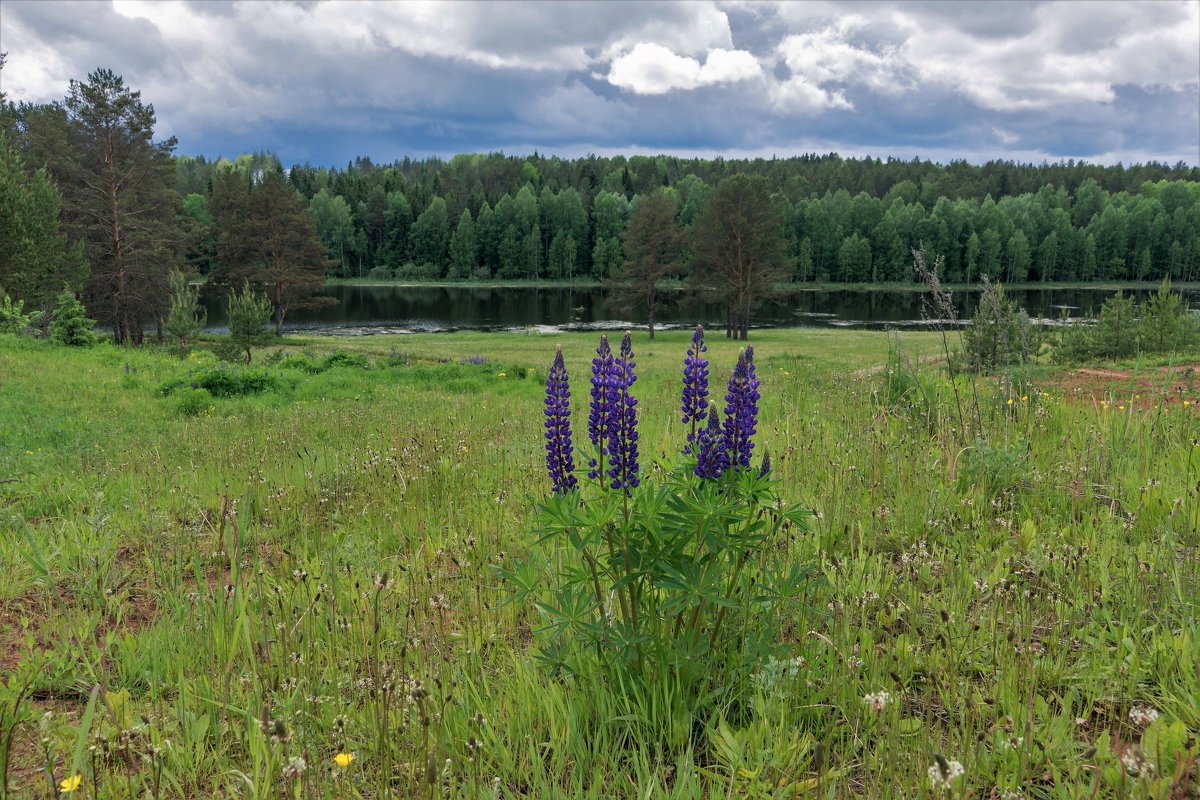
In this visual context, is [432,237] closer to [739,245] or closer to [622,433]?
[739,245]

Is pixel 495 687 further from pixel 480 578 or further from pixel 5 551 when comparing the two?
pixel 5 551

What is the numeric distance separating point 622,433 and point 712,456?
0.38m

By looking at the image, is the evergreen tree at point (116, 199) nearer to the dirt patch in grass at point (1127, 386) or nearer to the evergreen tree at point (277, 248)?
the evergreen tree at point (277, 248)

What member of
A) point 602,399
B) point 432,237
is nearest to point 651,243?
point 602,399

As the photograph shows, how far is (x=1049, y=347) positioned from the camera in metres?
21.7

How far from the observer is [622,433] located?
9.21ft

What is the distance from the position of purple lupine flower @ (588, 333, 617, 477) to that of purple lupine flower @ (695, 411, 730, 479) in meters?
0.39

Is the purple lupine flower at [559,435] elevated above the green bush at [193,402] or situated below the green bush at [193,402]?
above

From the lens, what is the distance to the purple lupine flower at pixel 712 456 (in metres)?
2.66

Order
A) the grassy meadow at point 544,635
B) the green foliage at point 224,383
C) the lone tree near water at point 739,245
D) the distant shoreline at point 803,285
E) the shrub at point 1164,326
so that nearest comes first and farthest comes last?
the grassy meadow at point 544,635, the green foliage at point 224,383, the shrub at point 1164,326, the lone tree near water at point 739,245, the distant shoreline at point 803,285

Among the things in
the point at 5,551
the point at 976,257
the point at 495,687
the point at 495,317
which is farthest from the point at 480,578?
the point at 976,257

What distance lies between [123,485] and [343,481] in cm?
252

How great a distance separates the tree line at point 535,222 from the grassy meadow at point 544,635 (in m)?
2.40

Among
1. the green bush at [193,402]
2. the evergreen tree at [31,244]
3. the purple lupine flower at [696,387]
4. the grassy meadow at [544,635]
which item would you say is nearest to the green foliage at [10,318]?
the evergreen tree at [31,244]
